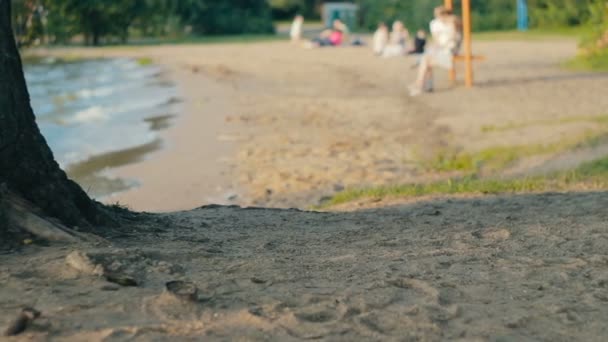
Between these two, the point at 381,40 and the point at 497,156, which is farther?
the point at 381,40

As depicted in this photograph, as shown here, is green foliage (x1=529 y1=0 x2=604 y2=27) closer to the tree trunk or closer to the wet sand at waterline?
the wet sand at waterline

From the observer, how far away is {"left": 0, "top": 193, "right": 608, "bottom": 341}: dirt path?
4.23 meters

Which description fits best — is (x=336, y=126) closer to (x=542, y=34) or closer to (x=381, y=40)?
(x=381, y=40)

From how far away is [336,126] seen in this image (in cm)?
1616

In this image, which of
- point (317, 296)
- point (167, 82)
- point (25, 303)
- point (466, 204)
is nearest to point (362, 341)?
point (317, 296)

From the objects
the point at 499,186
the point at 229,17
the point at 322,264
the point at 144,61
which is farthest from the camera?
the point at 229,17

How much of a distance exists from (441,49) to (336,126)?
461 centimetres

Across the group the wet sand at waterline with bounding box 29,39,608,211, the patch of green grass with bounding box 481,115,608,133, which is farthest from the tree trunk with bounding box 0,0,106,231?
the patch of green grass with bounding box 481,115,608,133

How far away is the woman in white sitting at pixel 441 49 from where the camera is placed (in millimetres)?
19484

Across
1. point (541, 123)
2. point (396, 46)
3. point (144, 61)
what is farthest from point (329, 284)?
point (144, 61)

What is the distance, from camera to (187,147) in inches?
585

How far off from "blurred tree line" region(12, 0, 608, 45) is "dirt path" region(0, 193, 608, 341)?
28367 millimetres

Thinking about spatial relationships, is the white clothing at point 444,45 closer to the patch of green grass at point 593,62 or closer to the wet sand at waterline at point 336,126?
the wet sand at waterline at point 336,126

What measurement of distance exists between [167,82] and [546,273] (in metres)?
23.2
